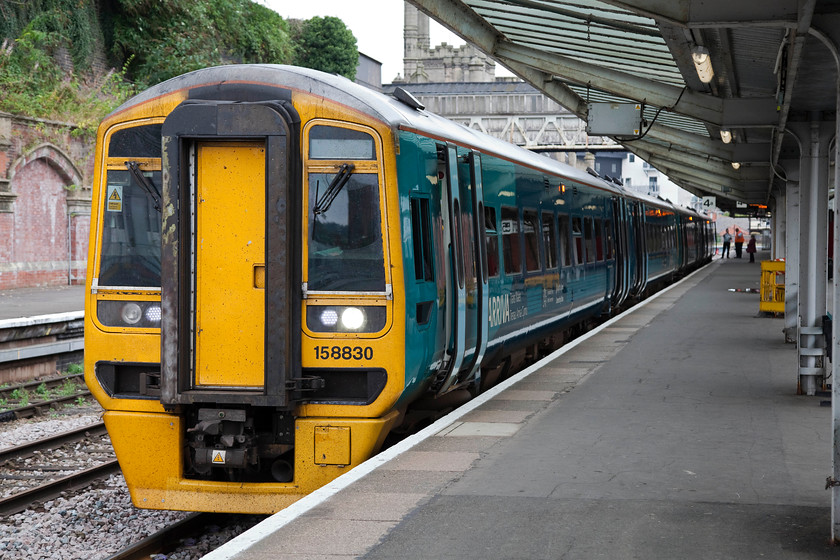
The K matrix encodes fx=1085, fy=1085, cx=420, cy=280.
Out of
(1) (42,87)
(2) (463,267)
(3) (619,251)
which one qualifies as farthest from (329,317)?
(1) (42,87)

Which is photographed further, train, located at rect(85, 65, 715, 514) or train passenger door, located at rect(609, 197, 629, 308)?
train passenger door, located at rect(609, 197, 629, 308)

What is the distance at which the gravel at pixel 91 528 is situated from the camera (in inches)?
310

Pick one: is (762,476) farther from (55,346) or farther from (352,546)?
(55,346)

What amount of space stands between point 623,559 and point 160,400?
3589 millimetres

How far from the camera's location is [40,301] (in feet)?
76.5

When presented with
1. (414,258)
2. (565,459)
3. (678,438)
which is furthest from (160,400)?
(678,438)

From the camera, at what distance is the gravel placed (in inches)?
310

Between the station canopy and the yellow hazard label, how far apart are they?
3781mm

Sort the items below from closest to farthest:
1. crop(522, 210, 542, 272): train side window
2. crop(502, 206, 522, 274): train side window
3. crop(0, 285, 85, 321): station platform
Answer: crop(502, 206, 522, 274): train side window, crop(522, 210, 542, 272): train side window, crop(0, 285, 85, 321): station platform

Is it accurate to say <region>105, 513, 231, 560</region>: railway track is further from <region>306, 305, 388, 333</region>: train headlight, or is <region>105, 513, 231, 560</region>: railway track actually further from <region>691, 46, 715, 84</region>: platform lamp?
<region>691, 46, 715, 84</region>: platform lamp

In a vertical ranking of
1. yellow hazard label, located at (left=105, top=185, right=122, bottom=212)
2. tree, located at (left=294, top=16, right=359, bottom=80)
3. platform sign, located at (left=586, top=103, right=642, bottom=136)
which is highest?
tree, located at (left=294, top=16, right=359, bottom=80)

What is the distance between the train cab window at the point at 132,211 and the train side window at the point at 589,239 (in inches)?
409

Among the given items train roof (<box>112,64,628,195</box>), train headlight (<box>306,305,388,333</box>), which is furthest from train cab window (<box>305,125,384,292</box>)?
train roof (<box>112,64,628,195</box>)

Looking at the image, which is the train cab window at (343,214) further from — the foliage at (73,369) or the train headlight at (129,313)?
the foliage at (73,369)
